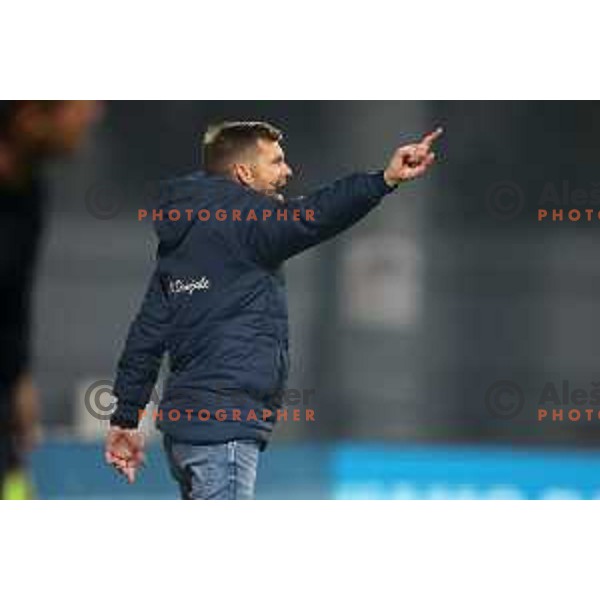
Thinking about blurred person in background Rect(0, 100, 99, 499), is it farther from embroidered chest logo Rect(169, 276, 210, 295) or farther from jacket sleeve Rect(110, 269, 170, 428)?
embroidered chest logo Rect(169, 276, 210, 295)

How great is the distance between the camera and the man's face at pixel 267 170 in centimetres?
641

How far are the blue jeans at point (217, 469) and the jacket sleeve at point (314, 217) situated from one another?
0.61 m

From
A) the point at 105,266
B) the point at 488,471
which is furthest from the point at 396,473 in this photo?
the point at 105,266

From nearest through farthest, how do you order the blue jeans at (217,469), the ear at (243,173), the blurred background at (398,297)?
the blue jeans at (217,469)
the ear at (243,173)
the blurred background at (398,297)

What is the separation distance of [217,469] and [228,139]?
3.60 ft

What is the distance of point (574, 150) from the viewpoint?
6672 millimetres

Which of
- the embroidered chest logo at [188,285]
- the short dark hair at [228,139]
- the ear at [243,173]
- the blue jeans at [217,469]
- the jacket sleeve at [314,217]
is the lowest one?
the blue jeans at [217,469]

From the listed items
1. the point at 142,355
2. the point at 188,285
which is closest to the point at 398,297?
the point at 188,285

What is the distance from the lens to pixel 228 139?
6523 millimetres

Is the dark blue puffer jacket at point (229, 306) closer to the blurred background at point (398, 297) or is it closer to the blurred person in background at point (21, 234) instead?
the blurred background at point (398, 297)

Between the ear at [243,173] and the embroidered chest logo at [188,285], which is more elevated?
the ear at [243,173]

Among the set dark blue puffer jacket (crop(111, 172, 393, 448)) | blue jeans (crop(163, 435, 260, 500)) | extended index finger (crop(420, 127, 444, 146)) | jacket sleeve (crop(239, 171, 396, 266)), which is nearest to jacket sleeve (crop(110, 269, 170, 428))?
dark blue puffer jacket (crop(111, 172, 393, 448))

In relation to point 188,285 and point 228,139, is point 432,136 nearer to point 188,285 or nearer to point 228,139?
point 228,139

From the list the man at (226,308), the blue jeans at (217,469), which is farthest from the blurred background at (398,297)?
the blue jeans at (217,469)
